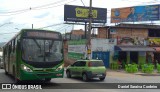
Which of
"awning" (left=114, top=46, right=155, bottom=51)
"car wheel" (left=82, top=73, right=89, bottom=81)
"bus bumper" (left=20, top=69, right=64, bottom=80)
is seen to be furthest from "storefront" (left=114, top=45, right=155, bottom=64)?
"bus bumper" (left=20, top=69, right=64, bottom=80)

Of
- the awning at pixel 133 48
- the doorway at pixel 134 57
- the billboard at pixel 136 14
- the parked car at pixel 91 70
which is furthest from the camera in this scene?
the billboard at pixel 136 14

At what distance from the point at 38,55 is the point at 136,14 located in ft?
136

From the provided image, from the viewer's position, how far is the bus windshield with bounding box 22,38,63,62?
720 inches

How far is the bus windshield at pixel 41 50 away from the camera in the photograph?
18.3 meters

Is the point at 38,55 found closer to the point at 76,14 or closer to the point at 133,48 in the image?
the point at 133,48

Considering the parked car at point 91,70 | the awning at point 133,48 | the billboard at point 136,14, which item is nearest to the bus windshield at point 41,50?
the parked car at point 91,70

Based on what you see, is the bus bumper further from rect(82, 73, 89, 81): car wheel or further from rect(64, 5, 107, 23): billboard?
rect(64, 5, 107, 23): billboard

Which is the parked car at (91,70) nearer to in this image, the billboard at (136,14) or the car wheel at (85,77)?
the car wheel at (85,77)

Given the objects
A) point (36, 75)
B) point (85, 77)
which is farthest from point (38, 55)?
point (85, 77)

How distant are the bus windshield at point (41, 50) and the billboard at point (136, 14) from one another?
39.7m

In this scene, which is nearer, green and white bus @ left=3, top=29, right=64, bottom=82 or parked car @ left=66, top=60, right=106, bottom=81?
green and white bus @ left=3, top=29, right=64, bottom=82

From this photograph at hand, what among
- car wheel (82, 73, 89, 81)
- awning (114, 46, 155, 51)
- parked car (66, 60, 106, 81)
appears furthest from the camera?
awning (114, 46, 155, 51)

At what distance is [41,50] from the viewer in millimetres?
18469

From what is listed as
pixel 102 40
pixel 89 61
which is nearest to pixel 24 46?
pixel 89 61
